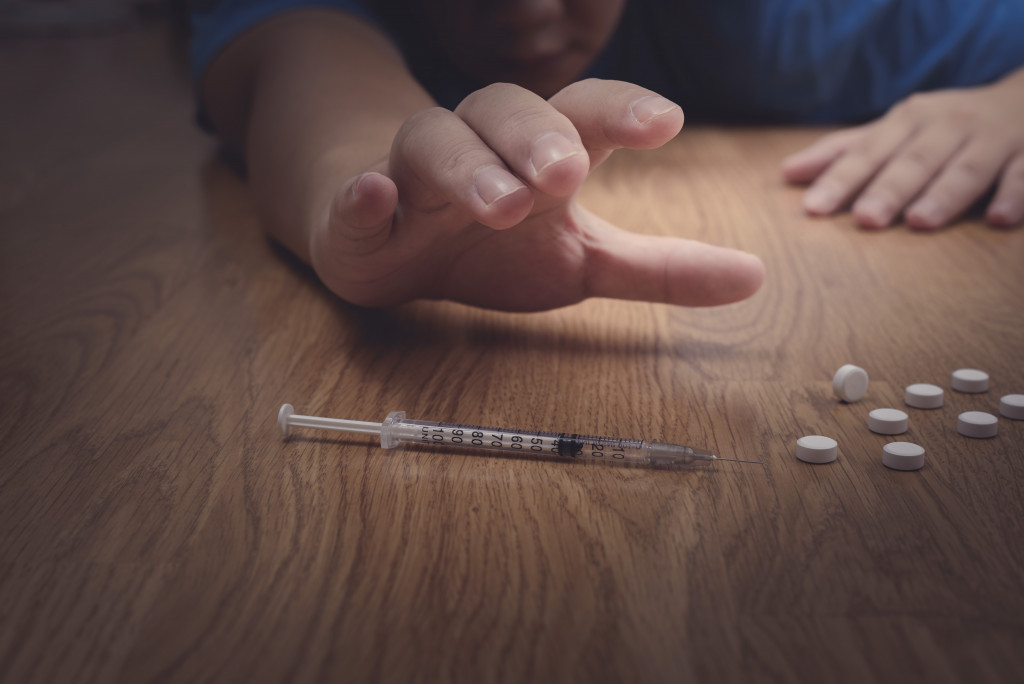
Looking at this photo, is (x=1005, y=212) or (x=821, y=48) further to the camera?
(x=821, y=48)

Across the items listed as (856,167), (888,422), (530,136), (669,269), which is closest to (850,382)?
(888,422)

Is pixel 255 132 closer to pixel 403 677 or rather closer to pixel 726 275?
pixel 726 275

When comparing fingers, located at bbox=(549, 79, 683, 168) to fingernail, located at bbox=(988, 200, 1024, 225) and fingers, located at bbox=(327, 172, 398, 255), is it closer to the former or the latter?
fingers, located at bbox=(327, 172, 398, 255)

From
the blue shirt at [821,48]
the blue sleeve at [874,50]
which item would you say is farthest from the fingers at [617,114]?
the blue sleeve at [874,50]

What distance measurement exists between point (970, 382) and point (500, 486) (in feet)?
1.11

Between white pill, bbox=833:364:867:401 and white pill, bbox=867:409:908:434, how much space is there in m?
0.03

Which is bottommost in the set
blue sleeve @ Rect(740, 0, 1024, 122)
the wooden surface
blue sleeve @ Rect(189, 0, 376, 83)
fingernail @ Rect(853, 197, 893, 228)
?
the wooden surface

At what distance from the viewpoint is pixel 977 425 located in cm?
55

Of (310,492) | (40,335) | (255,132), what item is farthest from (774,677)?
(255,132)

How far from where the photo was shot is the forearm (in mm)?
797

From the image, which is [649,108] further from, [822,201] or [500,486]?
[822,201]

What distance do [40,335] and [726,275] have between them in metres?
0.56

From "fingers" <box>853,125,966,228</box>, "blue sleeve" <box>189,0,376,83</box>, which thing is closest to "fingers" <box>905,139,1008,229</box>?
"fingers" <box>853,125,966,228</box>

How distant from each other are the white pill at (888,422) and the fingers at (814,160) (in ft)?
1.95
